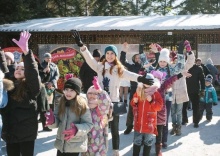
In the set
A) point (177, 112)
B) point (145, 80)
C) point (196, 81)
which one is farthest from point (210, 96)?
point (145, 80)

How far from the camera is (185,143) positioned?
6.21m

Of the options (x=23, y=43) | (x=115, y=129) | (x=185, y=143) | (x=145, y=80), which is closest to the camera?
(x=23, y=43)

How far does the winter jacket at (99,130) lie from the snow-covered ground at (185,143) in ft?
4.42

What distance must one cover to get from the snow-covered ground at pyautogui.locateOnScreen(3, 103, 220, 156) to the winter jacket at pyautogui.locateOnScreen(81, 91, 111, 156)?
1.35 m

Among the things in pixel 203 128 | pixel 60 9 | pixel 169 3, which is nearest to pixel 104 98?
pixel 203 128

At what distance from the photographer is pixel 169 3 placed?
104 feet

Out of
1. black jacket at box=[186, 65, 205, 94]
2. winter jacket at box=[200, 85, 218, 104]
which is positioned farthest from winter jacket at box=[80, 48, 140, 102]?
winter jacket at box=[200, 85, 218, 104]

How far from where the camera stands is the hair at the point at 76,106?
3527mm

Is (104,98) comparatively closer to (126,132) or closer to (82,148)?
(82,148)

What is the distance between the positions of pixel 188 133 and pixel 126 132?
1435mm

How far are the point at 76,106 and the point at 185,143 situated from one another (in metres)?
3.45

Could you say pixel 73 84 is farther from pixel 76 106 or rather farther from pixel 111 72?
pixel 111 72

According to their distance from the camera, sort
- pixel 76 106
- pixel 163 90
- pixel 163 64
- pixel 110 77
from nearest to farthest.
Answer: pixel 76 106, pixel 110 77, pixel 163 90, pixel 163 64

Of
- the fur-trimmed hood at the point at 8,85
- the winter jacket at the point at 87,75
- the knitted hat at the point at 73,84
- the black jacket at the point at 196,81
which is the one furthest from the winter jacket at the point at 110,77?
the black jacket at the point at 196,81
